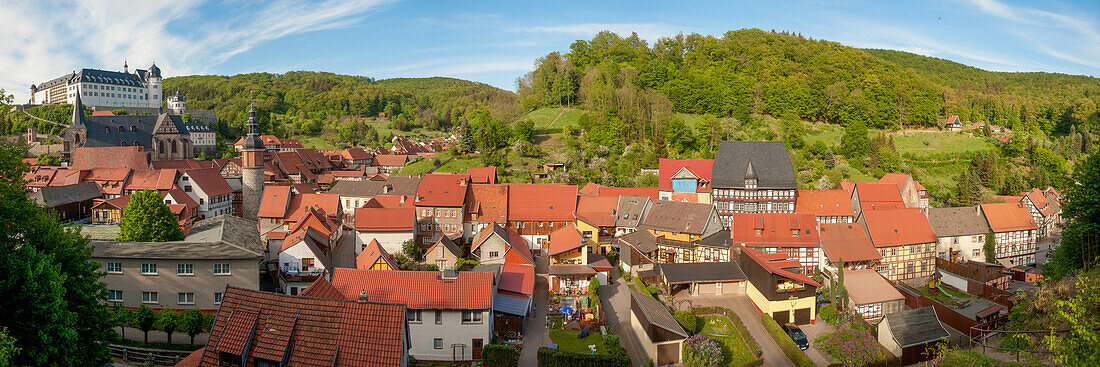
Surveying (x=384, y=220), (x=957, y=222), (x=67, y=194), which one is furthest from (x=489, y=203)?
(x=957, y=222)

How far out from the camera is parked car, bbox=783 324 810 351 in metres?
24.8

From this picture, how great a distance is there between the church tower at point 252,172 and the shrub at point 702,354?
35.6 meters

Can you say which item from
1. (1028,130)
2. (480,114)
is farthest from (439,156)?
(1028,130)

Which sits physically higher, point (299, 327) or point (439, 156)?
point (439, 156)

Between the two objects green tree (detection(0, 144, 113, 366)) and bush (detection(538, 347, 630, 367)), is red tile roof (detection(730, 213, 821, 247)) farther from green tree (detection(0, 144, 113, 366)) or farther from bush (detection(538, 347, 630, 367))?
green tree (detection(0, 144, 113, 366))

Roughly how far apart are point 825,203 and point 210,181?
151 feet

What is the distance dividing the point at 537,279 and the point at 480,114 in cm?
4114

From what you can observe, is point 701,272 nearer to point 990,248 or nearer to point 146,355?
point 990,248

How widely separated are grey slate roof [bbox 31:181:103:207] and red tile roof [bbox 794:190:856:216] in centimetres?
4959

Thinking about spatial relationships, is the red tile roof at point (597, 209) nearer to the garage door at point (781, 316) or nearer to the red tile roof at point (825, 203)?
the red tile roof at point (825, 203)

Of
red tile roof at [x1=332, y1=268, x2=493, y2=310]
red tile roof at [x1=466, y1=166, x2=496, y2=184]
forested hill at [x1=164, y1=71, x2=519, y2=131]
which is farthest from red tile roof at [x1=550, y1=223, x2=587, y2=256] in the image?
forested hill at [x1=164, y1=71, x2=519, y2=131]

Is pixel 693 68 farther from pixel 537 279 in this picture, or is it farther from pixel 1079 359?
pixel 1079 359

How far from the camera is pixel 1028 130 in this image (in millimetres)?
82812

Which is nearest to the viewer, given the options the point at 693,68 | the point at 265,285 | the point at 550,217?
the point at 265,285
